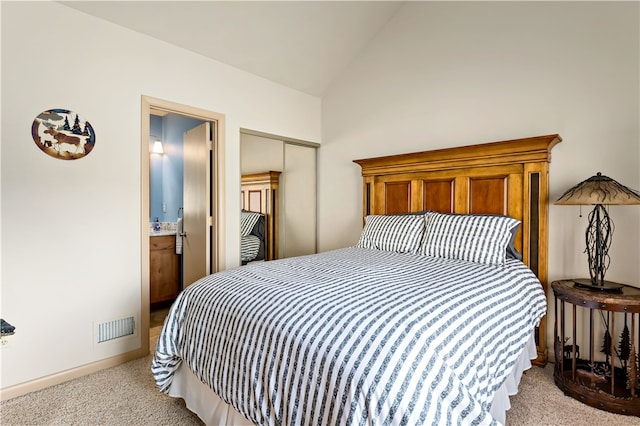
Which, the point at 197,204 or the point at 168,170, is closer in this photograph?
the point at 197,204

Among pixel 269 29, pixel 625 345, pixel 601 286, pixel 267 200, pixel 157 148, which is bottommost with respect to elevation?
pixel 625 345

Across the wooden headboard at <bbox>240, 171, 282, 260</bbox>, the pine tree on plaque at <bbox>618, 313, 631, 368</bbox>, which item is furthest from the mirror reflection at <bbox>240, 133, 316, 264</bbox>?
the pine tree on plaque at <bbox>618, 313, 631, 368</bbox>

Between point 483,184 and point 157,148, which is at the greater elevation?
point 157,148

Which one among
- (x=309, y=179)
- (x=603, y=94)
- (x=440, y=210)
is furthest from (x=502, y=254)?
(x=309, y=179)

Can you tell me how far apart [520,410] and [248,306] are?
1679 millimetres

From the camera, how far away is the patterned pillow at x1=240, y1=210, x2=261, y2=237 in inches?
135

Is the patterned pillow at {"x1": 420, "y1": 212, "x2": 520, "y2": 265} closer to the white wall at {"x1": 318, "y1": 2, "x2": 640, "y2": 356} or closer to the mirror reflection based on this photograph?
the white wall at {"x1": 318, "y1": 2, "x2": 640, "y2": 356}

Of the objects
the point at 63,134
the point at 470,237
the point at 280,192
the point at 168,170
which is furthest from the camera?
the point at 168,170

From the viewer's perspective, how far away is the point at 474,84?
2.89 m

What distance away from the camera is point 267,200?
3771 mm

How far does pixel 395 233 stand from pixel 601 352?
163 cm

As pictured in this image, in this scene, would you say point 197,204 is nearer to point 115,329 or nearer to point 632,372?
point 115,329

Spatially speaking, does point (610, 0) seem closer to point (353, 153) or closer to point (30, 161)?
point (353, 153)

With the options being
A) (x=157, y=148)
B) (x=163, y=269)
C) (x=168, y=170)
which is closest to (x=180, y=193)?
(x=168, y=170)
